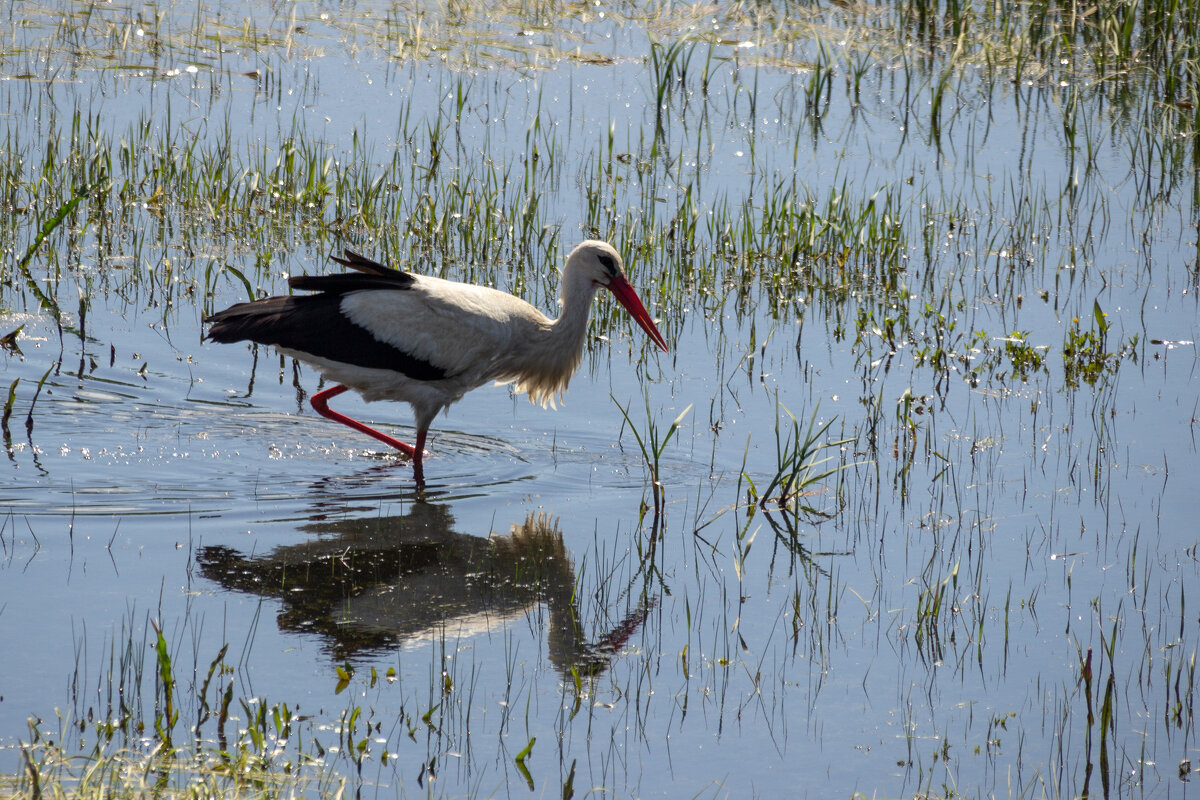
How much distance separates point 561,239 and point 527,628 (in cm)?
475

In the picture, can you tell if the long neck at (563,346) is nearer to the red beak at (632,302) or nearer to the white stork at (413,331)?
the white stork at (413,331)

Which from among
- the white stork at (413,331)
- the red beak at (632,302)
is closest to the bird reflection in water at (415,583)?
the white stork at (413,331)

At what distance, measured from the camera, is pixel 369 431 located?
6.93 metres

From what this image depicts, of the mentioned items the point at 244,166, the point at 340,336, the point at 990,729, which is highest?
the point at 244,166

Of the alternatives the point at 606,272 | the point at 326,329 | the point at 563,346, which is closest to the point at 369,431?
the point at 326,329

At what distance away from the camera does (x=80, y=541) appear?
5273 millimetres

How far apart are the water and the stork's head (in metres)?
0.40

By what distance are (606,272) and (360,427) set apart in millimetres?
1394

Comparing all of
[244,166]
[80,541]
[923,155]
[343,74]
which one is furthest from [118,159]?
[923,155]

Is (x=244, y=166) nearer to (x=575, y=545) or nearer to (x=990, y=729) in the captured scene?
(x=575, y=545)

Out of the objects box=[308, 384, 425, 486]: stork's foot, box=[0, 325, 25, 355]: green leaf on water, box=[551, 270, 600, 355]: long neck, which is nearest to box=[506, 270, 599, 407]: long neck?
box=[551, 270, 600, 355]: long neck

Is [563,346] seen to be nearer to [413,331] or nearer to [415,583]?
[413,331]

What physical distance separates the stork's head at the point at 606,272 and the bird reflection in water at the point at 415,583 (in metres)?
1.48

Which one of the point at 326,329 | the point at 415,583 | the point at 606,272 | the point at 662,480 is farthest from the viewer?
the point at 606,272
